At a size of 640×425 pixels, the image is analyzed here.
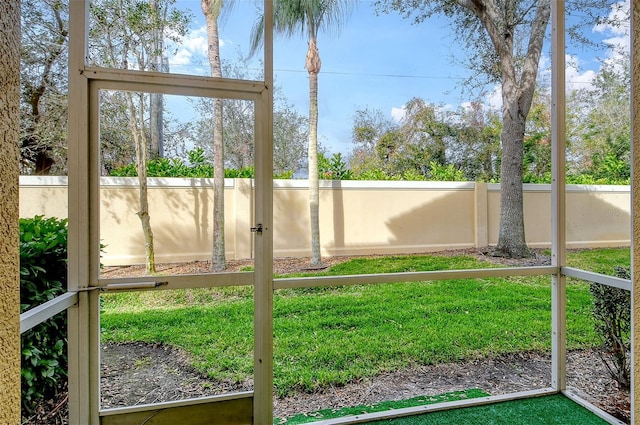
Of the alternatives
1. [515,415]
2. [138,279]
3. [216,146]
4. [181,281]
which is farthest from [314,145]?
[515,415]

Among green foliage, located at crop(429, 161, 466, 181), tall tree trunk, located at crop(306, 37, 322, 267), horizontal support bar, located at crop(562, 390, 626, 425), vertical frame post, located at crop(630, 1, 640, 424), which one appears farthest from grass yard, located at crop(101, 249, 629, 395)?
vertical frame post, located at crop(630, 1, 640, 424)

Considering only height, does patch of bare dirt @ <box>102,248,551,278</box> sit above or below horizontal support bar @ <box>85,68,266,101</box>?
below

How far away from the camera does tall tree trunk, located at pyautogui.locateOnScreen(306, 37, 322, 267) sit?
8.68 ft

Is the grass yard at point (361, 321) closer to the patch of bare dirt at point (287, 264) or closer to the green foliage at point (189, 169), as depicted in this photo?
the patch of bare dirt at point (287, 264)

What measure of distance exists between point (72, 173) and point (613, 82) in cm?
382

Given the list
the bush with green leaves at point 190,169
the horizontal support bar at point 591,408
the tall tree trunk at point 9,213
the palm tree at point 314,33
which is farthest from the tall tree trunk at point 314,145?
the horizontal support bar at point 591,408

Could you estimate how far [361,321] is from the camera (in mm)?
2977

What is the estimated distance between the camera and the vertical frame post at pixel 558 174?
99.0 inches

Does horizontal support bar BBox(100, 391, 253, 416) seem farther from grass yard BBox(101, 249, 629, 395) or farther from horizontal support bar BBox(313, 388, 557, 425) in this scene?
horizontal support bar BBox(313, 388, 557, 425)

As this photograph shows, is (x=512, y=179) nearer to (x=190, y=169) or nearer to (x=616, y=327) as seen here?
(x=616, y=327)

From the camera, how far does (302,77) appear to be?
2623mm

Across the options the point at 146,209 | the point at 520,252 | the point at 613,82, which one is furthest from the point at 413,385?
the point at 613,82

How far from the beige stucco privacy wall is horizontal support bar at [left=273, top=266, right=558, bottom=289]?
0.35m

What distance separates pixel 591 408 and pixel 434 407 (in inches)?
41.7
